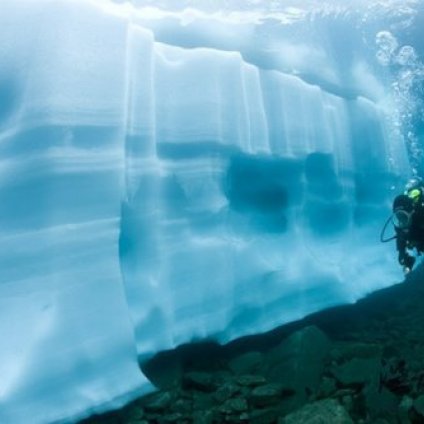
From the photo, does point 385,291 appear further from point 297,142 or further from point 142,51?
point 142,51

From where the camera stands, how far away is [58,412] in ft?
10.9

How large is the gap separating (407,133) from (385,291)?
596 centimetres

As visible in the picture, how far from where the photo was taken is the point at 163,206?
440 cm

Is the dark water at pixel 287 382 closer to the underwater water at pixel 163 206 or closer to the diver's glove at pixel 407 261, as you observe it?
the underwater water at pixel 163 206

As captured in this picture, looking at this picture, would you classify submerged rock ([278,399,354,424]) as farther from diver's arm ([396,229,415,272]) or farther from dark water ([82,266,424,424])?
diver's arm ([396,229,415,272])

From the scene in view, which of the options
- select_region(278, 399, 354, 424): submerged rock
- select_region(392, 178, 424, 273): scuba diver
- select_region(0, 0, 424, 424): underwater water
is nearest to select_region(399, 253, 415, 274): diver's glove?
select_region(392, 178, 424, 273): scuba diver

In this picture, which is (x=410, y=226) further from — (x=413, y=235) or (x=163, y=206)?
(x=163, y=206)

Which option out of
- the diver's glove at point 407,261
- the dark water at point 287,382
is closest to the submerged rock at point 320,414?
the dark water at point 287,382

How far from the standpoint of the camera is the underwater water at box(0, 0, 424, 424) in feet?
11.5

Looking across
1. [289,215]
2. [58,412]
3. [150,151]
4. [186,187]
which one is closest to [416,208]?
[289,215]

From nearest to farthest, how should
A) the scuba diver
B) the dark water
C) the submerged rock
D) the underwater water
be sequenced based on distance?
the submerged rock, the dark water, the underwater water, the scuba diver

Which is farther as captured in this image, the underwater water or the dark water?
the underwater water

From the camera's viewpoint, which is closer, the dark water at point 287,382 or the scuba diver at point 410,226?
the dark water at point 287,382

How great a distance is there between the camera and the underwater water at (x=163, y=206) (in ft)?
11.5
